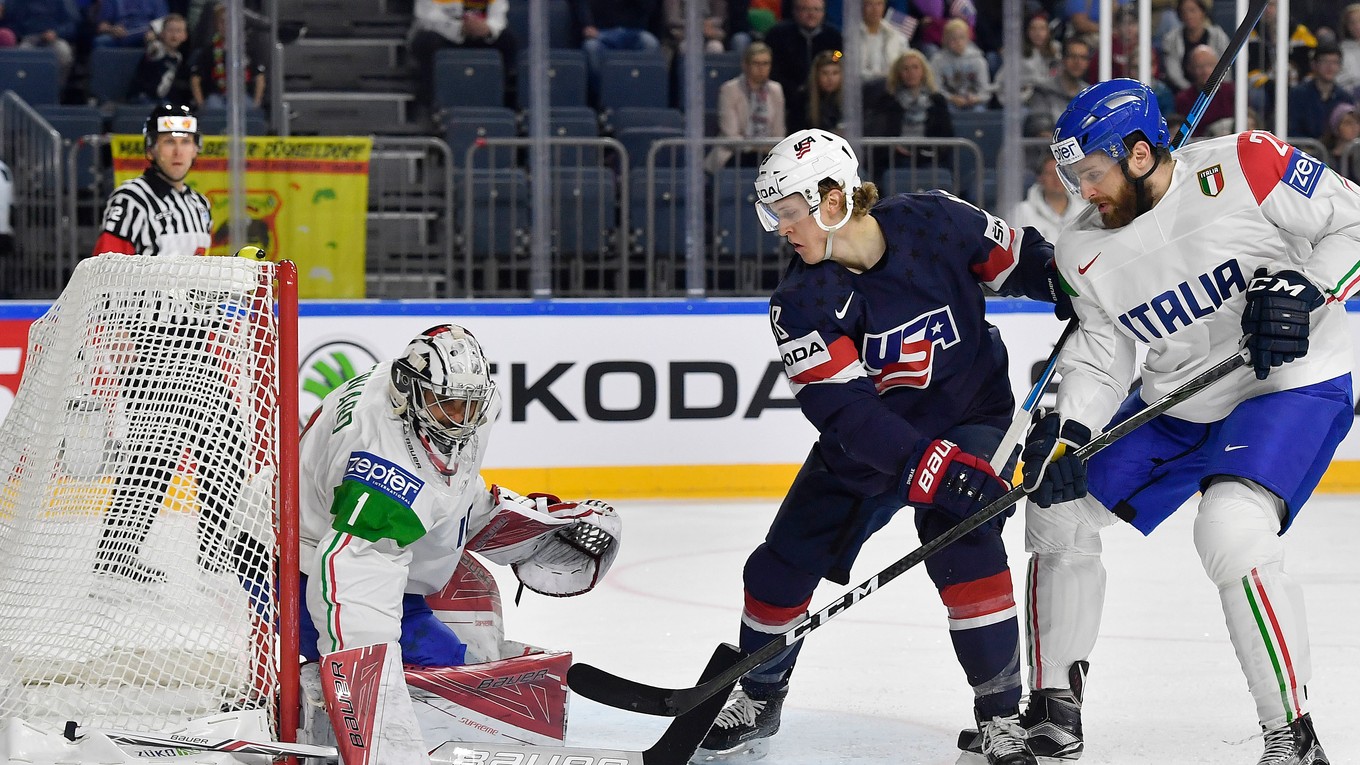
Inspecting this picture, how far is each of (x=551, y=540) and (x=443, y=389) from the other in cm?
64

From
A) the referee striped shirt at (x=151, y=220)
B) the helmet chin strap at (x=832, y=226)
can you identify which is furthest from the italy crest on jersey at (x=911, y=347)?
the referee striped shirt at (x=151, y=220)

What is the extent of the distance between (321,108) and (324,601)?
4.77 metres

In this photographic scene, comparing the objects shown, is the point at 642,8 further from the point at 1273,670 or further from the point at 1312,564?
the point at 1273,670

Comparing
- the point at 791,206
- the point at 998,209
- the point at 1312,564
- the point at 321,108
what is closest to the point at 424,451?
the point at 791,206

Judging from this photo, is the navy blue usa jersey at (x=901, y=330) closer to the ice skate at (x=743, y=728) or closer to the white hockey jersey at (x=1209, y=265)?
the white hockey jersey at (x=1209, y=265)

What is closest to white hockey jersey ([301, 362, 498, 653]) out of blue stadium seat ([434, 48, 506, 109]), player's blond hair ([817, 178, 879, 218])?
player's blond hair ([817, 178, 879, 218])

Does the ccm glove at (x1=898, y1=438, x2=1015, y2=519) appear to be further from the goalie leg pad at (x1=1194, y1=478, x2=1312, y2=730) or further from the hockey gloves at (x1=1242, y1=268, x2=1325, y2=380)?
the hockey gloves at (x1=1242, y1=268, x2=1325, y2=380)

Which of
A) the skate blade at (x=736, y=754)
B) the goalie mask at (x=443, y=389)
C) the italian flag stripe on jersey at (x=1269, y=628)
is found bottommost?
the skate blade at (x=736, y=754)

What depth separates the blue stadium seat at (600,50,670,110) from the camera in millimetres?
6293

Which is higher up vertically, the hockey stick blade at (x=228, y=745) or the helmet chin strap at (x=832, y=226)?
the helmet chin strap at (x=832, y=226)

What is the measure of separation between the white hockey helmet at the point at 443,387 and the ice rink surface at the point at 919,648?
2.36 feet

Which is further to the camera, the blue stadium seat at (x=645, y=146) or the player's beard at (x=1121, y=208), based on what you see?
the blue stadium seat at (x=645, y=146)

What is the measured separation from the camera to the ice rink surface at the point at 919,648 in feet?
9.74

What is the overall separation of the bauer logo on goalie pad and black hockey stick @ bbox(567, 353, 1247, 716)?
1.68ft
